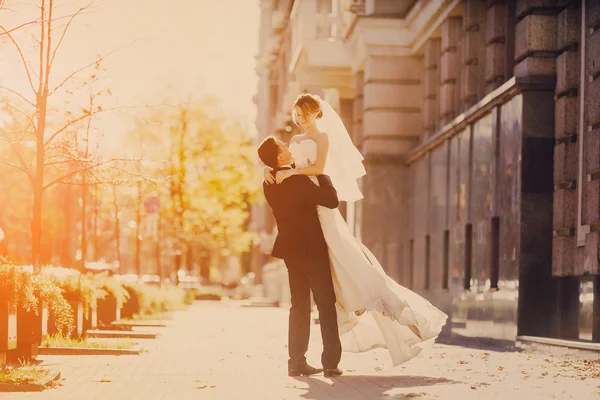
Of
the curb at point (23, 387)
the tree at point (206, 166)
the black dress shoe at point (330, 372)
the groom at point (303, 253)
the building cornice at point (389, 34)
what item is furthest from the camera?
the tree at point (206, 166)

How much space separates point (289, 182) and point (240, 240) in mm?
46815

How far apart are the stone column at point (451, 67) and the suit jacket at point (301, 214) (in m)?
13.4

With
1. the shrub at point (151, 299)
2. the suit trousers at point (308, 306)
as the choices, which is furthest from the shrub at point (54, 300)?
the shrub at point (151, 299)

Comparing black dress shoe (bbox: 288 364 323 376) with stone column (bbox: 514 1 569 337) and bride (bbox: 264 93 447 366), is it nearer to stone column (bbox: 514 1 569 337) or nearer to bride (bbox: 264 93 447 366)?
bride (bbox: 264 93 447 366)

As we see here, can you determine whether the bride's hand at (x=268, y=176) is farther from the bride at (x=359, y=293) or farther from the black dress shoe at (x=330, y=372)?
the black dress shoe at (x=330, y=372)

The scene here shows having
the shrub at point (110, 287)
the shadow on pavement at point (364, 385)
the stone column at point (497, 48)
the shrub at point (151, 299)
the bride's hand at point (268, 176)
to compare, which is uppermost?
the stone column at point (497, 48)

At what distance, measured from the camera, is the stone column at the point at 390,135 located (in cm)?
2859

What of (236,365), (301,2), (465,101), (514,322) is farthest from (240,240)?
(236,365)

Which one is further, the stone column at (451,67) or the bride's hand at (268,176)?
the stone column at (451,67)

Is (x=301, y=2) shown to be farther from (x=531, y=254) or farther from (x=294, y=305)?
(x=294, y=305)

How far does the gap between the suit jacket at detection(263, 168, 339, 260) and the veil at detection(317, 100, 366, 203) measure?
0.75 m

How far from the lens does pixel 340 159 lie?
1149 centimetres

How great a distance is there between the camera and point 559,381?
10.3 meters

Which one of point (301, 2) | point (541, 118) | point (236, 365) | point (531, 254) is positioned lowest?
point (236, 365)
